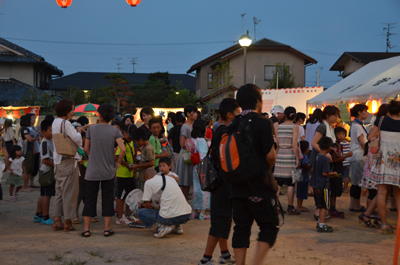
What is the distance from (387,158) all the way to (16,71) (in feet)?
114

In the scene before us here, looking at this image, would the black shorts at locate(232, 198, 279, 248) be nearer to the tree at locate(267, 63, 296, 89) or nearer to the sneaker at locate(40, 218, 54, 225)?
the sneaker at locate(40, 218, 54, 225)

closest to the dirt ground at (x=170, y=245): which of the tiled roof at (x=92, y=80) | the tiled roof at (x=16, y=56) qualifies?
the tiled roof at (x=16, y=56)

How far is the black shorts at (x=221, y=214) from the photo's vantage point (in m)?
4.02

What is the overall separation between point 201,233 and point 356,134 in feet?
11.2

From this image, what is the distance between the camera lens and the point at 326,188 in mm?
5883

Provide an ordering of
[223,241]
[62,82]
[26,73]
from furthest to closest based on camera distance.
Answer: [62,82] → [26,73] → [223,241]

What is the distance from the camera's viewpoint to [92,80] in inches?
2768

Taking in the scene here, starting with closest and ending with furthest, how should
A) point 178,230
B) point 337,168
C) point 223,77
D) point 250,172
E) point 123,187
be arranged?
point 250,172 → point 178,230 → point 123,187 → point 337,168 → point 223,77

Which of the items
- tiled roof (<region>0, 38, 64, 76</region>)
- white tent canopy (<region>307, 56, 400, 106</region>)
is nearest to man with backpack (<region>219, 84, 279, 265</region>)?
white tent canopy (<region>307, 56, 400, 106</region>)

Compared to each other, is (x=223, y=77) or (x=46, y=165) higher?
(x=223, y=77)

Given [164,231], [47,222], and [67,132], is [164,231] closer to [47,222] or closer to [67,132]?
[67,132]

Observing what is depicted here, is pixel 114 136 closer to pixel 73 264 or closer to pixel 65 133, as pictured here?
pixel 65 133

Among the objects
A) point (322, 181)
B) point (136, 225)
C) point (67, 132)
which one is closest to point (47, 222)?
point (136, 225)

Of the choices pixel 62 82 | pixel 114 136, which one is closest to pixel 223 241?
pixel 114 136
